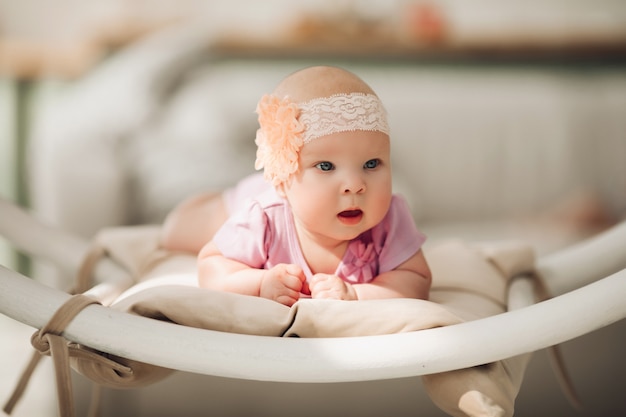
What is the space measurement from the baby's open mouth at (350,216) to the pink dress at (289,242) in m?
0.06

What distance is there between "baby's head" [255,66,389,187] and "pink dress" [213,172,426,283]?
6cm

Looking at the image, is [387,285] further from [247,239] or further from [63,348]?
[63,348]

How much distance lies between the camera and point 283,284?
939 mm

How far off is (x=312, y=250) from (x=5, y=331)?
5.52ft

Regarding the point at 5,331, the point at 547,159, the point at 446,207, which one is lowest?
the point at 5,331

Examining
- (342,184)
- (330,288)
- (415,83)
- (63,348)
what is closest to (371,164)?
(342,184)

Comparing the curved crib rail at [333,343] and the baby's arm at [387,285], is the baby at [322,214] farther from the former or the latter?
the curved crib rail at [333,343]

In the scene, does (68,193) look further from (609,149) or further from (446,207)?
(609,149)

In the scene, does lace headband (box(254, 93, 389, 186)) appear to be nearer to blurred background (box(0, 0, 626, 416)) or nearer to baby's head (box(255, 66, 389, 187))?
baby's head (box(255, 66, 389, 187))

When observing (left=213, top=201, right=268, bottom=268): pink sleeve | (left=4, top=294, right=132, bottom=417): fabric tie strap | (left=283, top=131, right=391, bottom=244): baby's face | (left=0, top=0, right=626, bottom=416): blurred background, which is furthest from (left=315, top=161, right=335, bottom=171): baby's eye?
(left=0, top=0, right=626, bottom=416): blurred background

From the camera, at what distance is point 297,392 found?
5.67ft

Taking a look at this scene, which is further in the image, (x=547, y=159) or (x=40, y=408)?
(x=547, y=159)

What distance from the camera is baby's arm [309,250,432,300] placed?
0.94 m

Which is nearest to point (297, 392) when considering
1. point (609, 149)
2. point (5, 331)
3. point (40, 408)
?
point (40, 408)
